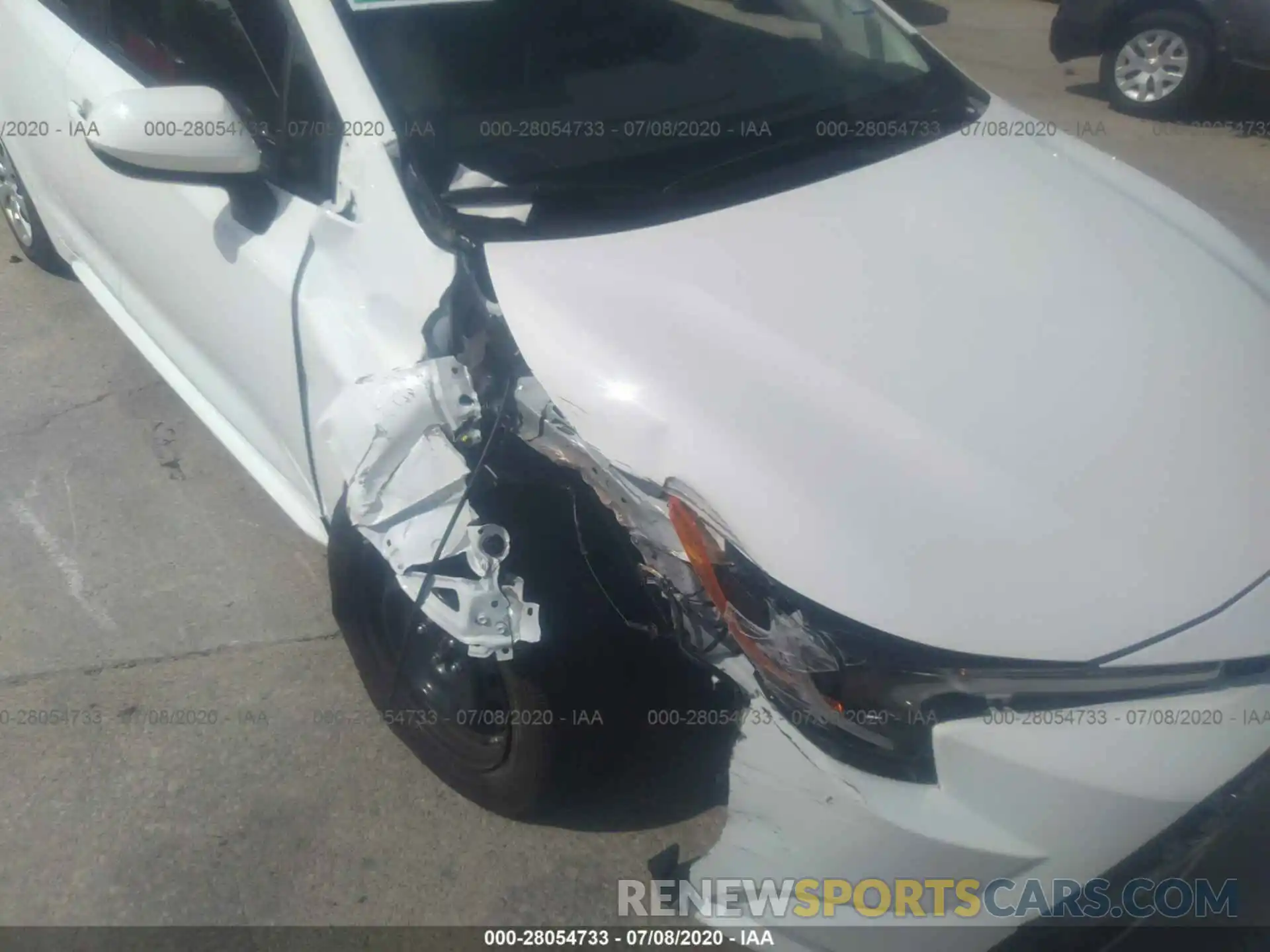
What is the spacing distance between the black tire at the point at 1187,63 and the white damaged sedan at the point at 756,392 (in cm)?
450

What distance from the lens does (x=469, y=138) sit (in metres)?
2.10

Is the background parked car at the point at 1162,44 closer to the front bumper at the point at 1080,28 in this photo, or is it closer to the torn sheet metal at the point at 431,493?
the front bumper at the point at 1080,28

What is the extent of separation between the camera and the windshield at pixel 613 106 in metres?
2.04

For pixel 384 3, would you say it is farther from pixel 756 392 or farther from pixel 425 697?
pixel 425 697

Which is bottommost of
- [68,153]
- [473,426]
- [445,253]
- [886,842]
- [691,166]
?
[68,153]

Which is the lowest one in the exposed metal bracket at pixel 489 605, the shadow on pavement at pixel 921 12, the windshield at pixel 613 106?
the shadow on pavement at pixel 921 12

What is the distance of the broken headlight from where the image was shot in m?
1.56

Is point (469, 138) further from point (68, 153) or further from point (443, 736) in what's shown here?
point (68, 153)

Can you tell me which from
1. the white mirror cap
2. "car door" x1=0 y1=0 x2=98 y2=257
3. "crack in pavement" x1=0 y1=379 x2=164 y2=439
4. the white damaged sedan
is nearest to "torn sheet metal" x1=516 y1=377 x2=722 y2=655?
the white damaged sedan

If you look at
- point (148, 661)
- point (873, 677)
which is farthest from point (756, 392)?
point (148, 661)

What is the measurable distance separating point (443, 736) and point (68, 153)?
208 cm

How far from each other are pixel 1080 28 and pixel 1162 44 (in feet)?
1.62

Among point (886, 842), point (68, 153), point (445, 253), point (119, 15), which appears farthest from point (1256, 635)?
point (68, 153)

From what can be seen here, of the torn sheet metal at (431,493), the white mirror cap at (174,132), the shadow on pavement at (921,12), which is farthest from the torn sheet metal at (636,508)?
the shadow on pavement at (921,12)
